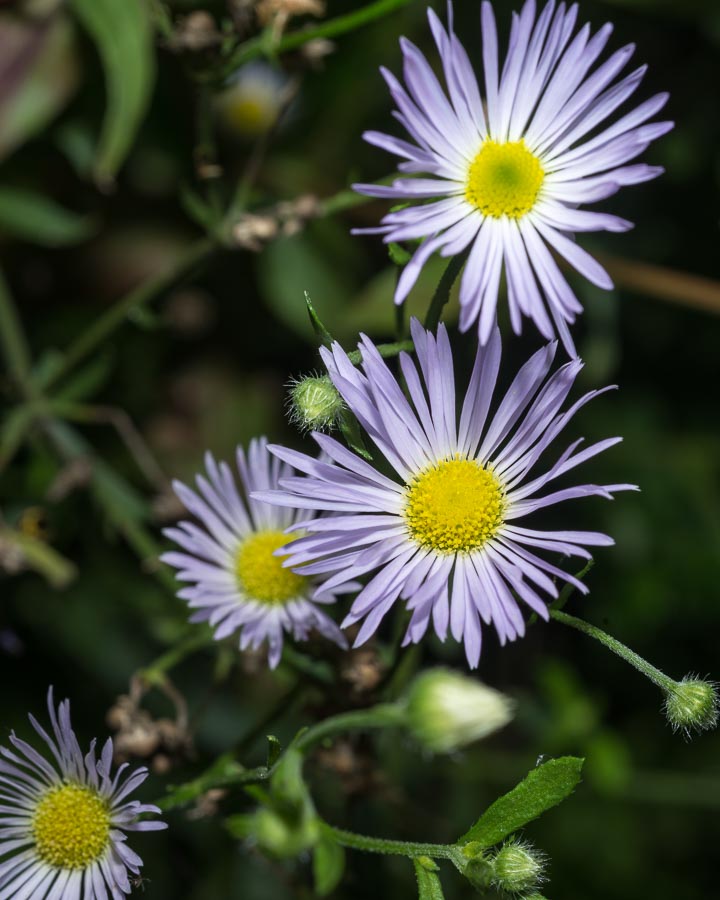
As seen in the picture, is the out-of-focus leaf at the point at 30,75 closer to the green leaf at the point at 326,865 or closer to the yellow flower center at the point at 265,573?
the yellow flower center at the point at 265,573

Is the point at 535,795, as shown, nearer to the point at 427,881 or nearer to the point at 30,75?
the point at 427,881

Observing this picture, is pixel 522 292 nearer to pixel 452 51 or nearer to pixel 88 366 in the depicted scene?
pixel 452 51

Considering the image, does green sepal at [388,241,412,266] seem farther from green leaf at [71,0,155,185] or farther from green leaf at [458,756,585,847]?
green leaf at [71,0,155,185]

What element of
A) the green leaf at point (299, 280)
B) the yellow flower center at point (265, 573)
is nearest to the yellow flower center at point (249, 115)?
the green leaf at point (299, 280)

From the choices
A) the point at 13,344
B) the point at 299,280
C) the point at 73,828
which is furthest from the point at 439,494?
the point at 299,280

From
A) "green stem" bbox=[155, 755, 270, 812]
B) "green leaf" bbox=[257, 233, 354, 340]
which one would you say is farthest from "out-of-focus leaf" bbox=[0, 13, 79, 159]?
"green stem" bbox=[155, 755, 270, 812]

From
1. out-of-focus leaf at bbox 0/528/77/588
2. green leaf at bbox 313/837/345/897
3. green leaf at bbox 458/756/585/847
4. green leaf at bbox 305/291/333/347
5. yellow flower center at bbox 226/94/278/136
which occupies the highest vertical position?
yellow flower center at bbox 226/94/278/136

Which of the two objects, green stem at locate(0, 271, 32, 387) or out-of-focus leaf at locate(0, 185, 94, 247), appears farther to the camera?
out-of-focus leaf at locate(0, 185, 94, 247)
